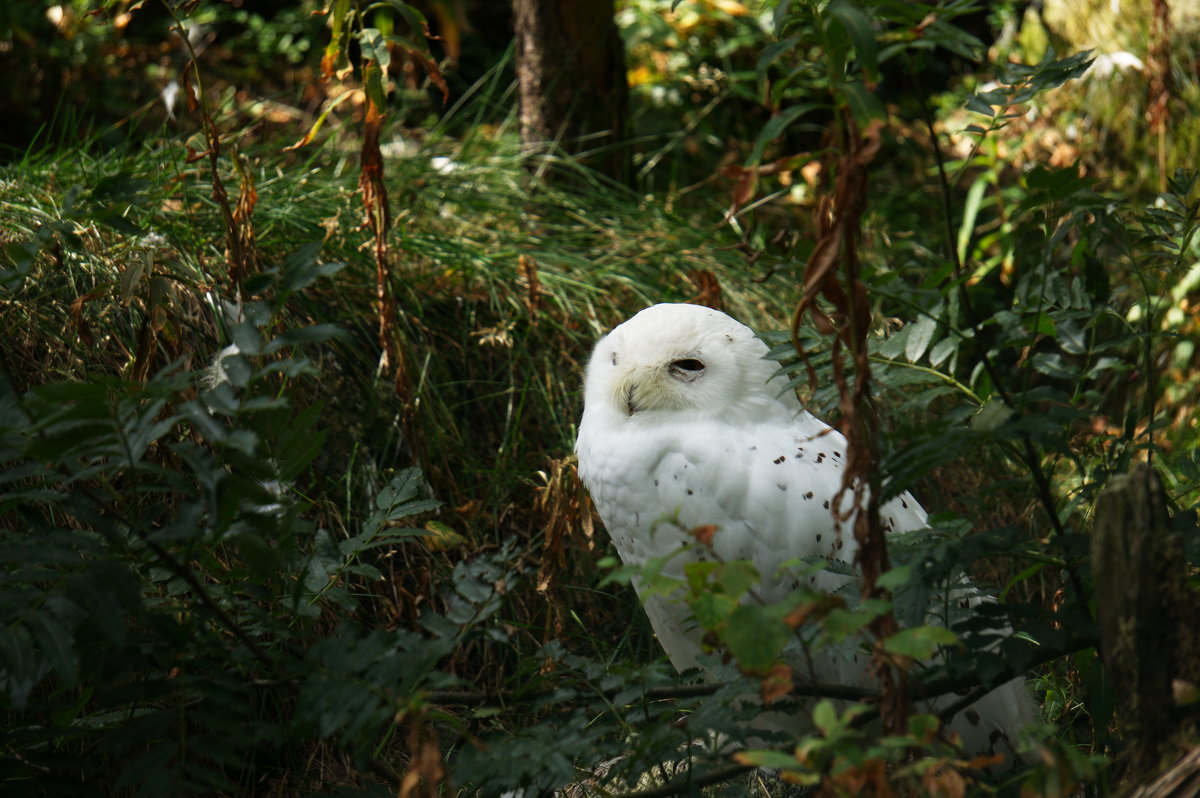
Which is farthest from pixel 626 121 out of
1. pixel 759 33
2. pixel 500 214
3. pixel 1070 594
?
pixel 1070 594

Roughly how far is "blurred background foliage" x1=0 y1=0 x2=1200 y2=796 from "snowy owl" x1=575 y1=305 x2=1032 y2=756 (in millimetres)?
197

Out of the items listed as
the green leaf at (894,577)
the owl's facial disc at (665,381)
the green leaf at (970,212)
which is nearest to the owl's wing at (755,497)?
the owl's facial disc at (665,381)

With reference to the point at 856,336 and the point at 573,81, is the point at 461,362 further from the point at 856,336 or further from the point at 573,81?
the point at 856,336

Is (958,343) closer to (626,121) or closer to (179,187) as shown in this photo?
(179,187)

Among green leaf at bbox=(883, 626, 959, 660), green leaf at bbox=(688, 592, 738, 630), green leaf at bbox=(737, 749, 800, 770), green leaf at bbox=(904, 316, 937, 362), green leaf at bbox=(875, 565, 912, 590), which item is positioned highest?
green leaf at bbox=(904, 316, 937, 362)

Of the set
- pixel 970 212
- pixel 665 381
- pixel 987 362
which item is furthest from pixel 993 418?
pixel 970 212

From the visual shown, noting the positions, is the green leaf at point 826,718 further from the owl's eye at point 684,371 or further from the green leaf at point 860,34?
the owl's eye at point 684,371

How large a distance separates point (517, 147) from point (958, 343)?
102 inches

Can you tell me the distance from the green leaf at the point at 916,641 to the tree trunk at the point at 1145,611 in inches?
11.1

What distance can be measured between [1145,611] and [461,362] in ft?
7.04

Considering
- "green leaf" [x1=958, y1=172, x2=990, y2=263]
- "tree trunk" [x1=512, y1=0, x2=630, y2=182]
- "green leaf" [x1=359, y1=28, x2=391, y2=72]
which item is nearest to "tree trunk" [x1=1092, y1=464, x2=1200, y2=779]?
"green leaf" [x1=359, y1=28, x2=391, y2=72]

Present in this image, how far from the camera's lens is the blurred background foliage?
48.6 inches

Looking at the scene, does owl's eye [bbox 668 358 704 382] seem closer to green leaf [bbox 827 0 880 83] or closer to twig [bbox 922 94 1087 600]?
twig [bbox 922 94 1087 600]

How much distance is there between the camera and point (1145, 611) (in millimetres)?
1234
